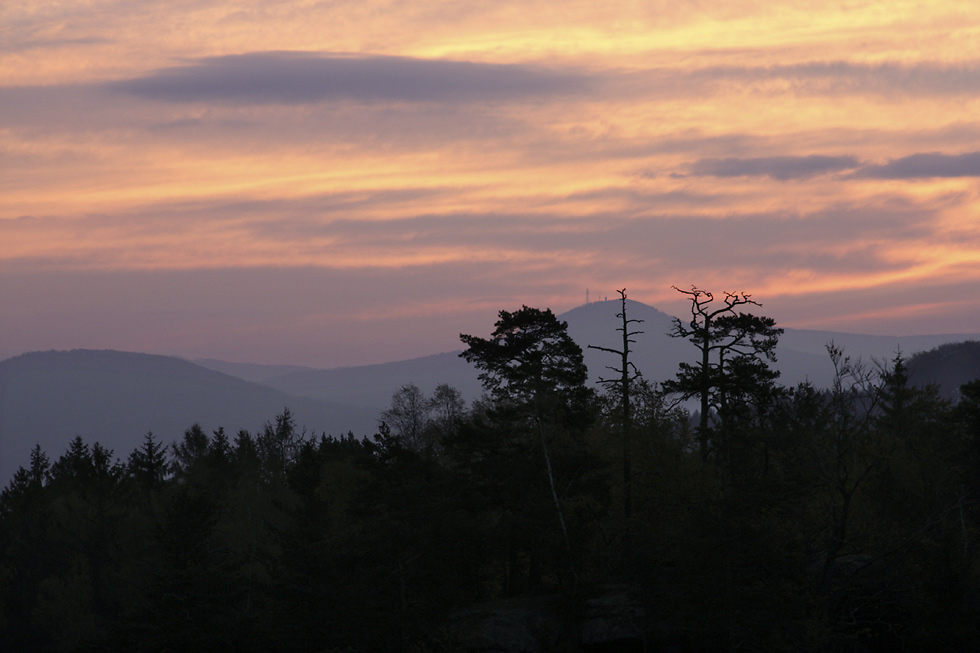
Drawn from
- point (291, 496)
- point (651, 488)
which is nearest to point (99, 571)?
point (291, 496)

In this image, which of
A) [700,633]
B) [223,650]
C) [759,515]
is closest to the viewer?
[223,650]

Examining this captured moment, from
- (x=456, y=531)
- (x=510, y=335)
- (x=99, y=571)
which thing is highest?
(x=510, y=335)

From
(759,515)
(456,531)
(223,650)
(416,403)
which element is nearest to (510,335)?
(456,531)

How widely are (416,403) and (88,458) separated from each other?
3634cm

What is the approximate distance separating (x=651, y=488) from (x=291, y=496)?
3819 cm

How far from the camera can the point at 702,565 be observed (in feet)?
117

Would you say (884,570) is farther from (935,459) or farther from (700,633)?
(935,459)

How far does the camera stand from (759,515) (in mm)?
37594

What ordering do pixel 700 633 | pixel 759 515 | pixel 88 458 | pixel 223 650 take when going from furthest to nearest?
pixel 88 458
pixel 759 515
pixel 700 633
pixel 223 650

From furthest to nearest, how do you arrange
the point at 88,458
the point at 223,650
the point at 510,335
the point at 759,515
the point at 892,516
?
the point at 88,458, the point at 892,516, the point at 510,335, the point at 759,515, the point at 223,650

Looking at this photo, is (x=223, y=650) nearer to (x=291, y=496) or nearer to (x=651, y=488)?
(x=651, y=488)

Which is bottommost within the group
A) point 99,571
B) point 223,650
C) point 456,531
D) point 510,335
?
point 99,571

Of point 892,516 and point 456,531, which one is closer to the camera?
point 456,531

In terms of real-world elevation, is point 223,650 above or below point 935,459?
below
